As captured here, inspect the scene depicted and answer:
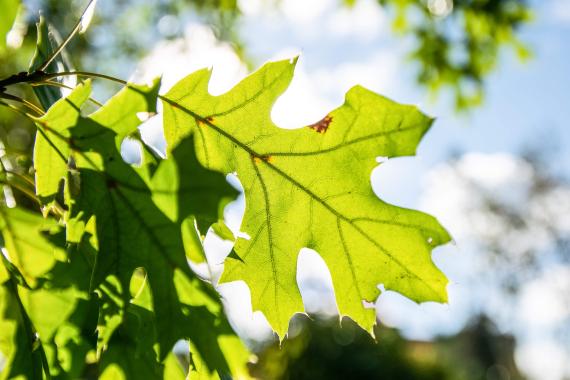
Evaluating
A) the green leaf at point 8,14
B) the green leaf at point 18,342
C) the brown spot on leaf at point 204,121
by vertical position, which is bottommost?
the green leaf at point 18,342

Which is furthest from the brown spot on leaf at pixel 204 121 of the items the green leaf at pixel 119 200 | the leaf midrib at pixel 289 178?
the green leaf at pixel 119 200

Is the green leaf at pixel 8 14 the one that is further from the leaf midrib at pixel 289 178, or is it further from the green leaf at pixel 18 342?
the green leaf at pixel 18 342

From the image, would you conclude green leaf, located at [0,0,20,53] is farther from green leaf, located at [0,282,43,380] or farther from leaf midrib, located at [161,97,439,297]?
green leaf, located at [0,282,43,380]

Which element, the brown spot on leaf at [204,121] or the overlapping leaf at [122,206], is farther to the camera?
the brown spot on leaf at [204,121]

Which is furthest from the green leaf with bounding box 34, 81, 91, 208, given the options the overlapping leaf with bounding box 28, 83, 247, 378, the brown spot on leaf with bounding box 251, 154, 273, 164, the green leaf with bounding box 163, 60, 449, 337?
the brown spot on leaf with bounding box 251, 154, 273, 164

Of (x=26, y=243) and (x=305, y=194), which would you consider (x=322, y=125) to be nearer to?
(x=305, y=194)

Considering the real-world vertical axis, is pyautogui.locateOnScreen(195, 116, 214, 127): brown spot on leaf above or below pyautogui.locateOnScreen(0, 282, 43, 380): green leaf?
above

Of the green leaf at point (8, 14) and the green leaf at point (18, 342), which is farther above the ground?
the green leaf at point (8, 14)

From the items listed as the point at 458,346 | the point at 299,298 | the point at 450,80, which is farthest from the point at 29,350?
the point at 458,346

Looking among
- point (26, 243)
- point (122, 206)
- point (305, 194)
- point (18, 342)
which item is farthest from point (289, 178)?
point (18, 342)
